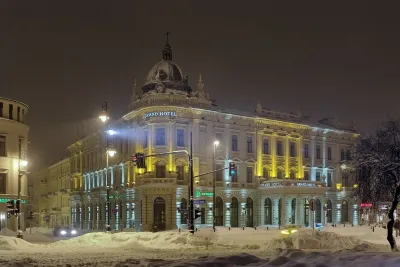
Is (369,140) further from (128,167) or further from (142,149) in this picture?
(128,167)

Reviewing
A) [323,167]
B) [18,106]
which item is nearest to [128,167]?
[18,106]

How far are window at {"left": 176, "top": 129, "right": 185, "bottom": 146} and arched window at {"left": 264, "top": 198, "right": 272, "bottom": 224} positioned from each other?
14332mm

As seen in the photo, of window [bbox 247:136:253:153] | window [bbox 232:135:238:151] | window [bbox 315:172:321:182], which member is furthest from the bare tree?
window [bbox 315:172:321:182]

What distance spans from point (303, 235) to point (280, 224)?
35.3 metres

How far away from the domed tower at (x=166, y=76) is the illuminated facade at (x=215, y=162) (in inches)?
5.2

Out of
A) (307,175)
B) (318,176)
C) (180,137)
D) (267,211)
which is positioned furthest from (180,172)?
(318,176)

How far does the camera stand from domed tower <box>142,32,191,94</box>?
65.3 metres

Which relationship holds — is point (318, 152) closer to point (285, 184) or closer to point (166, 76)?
point (285, 184)

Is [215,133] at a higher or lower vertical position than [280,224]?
higher

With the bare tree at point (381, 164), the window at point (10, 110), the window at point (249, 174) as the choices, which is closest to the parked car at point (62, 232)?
the window at point (10, 110)

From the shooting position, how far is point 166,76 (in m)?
65.9

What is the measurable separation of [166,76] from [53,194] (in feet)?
171

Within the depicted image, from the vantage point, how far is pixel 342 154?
257 feet

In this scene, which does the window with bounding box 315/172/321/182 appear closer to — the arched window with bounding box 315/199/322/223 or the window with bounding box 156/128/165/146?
the arched window with bounding box 315/199/322/223
